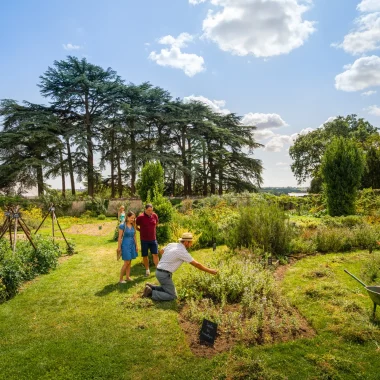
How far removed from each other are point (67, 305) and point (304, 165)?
3524 centimetres

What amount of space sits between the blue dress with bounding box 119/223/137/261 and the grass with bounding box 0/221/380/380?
609 millimetres

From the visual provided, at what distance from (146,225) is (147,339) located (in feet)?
10.9

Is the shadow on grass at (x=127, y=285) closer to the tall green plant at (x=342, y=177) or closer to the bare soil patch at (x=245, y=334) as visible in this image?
the bare soil patch at (x=245, y=334)

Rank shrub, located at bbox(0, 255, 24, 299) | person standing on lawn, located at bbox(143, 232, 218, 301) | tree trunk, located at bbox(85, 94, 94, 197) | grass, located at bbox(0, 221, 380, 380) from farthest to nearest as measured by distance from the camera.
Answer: tree trunk, located at bbox(85, 94, 94, 197)
shrub, located at bbox(0, 255, 24, 299)
person standing on lawn, located at bbox(143, 232, 218, 301)
grass, located at bbox(0, 221, 380, 380)

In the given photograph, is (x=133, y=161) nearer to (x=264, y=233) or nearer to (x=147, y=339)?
(x=264, y=233)

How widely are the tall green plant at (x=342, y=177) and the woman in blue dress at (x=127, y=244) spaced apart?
1248 centimetres

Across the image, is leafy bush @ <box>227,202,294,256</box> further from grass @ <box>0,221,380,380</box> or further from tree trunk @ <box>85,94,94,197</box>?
tree trunk @ <box>85,94,94,197</box>

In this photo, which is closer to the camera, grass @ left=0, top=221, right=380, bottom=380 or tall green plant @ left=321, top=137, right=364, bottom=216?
grass @ left=0, top=221, right=380, bottom=380

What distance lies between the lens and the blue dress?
6.23 meters

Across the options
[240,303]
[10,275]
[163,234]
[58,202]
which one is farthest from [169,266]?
[58,202]

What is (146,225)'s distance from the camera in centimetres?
701

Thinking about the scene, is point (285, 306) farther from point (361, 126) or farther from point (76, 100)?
point (361, 126)

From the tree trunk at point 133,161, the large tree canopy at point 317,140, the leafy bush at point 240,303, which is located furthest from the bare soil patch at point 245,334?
the large tree canopy at point 317,140

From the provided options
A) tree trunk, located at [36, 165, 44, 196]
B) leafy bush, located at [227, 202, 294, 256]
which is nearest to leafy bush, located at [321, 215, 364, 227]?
leafy bush, located at [227, 202, 294, 256]
